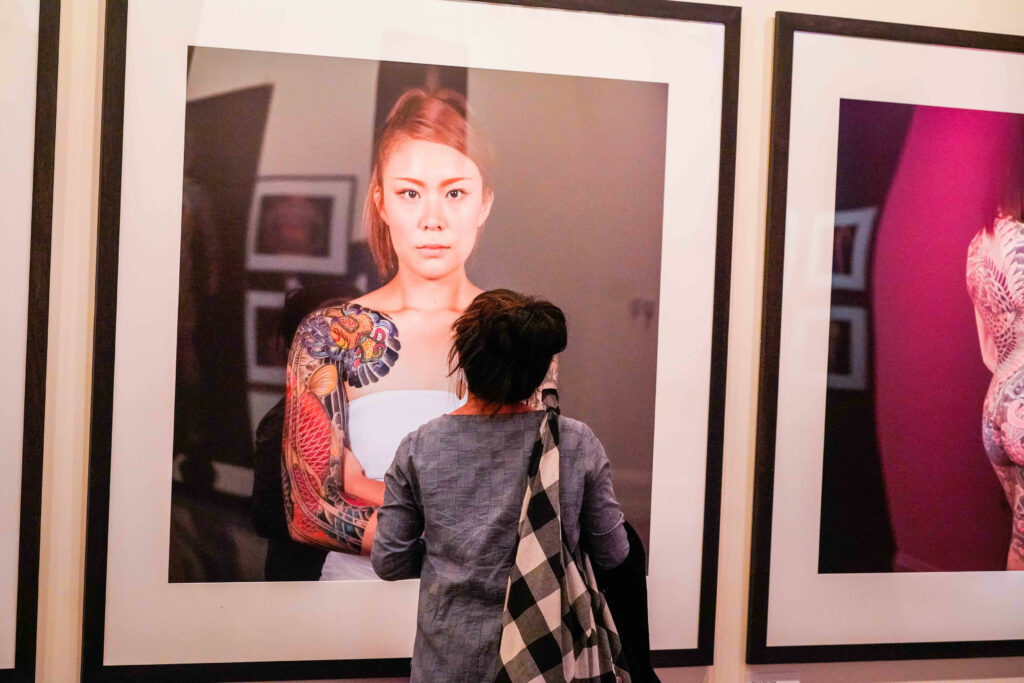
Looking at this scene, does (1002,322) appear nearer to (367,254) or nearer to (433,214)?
(433,214)

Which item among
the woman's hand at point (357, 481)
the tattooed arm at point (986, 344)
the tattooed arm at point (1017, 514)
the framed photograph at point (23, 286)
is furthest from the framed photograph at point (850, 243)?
the framed photograph at point (23, 286)

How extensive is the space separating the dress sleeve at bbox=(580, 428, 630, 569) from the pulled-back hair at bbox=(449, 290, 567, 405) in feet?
0.49

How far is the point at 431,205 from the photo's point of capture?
1647mm

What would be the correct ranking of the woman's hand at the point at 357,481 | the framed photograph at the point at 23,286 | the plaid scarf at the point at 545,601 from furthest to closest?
the woman's hand at the point at 357,481 → the framed photograph at the point at 23,286 → the plaid scarf at the point at 545,601

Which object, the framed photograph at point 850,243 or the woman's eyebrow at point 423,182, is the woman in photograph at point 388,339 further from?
the framed photograph at point 850,243

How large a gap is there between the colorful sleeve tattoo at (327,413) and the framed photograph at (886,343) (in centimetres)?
87

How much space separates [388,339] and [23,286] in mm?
697

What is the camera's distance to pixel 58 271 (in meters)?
1.56

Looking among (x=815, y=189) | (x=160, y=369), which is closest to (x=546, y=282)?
(x=815, y=189)

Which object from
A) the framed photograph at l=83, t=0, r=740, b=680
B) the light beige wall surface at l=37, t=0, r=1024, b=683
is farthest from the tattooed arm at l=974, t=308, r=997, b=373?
the framed photograph at l=83, t=0, r=740, b=680

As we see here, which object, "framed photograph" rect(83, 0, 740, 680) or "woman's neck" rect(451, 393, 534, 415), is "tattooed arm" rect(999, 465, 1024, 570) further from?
"woman's neck" rect(451, 393, 534, 415)

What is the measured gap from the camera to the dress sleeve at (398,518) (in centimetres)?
125

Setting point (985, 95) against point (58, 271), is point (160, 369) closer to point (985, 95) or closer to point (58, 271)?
point (58, 271)

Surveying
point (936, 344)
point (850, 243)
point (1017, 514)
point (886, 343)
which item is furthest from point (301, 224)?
point (1017, 514)
